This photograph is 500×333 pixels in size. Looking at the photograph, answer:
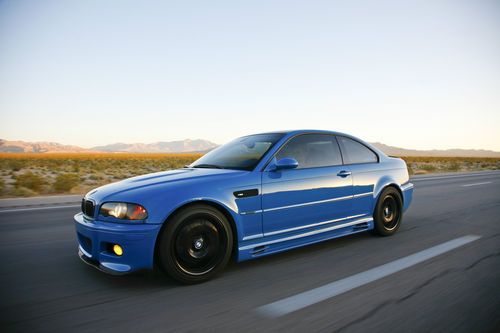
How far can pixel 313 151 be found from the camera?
176 inches

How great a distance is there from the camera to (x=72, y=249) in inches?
174

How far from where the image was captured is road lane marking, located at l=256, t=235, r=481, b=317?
2.74 meters

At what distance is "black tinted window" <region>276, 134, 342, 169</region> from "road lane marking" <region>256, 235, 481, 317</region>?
1415 mm

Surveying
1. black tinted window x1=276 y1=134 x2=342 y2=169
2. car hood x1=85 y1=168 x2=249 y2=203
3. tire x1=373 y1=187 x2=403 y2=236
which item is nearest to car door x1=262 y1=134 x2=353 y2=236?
black tinted window x1=276 y1=134 x2=342 y2=169

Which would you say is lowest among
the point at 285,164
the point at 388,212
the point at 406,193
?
the point at 388,212

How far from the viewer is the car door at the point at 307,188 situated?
377 centimetres

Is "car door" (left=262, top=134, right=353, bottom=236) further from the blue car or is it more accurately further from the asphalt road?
the asphalt road

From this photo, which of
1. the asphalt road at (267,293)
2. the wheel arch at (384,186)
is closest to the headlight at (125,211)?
the asphalt road at (267,293)

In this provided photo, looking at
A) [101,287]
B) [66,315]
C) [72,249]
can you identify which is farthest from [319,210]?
[72,249]

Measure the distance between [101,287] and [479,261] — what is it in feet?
12.9

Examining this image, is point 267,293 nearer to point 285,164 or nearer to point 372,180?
point 285,164

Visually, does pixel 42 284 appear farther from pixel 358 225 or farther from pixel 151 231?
pixel 358 225

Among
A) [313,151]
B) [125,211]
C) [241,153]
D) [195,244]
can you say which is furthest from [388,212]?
[125,211]

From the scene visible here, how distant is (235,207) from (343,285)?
49.0 inches
